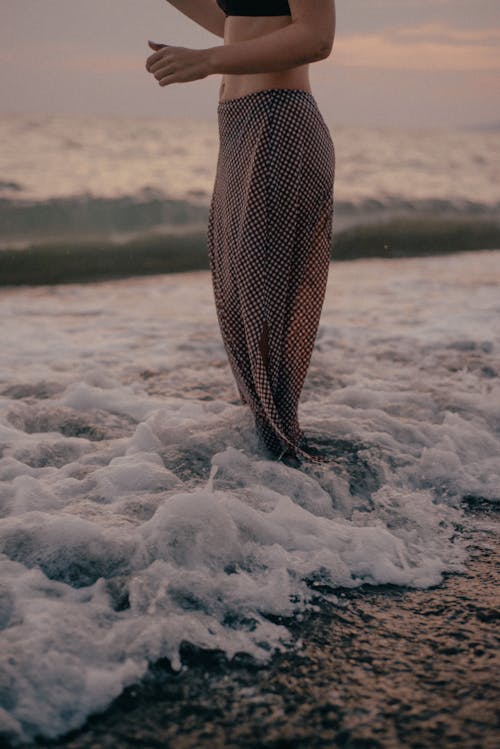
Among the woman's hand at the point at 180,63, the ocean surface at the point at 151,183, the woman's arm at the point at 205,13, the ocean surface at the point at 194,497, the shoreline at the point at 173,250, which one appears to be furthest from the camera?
the ocean surface at the point at 151,183

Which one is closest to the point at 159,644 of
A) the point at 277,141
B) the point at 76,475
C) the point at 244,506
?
the point at 244,506

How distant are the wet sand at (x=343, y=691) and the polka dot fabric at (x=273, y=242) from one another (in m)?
0.96

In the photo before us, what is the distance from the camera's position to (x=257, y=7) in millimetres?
2600

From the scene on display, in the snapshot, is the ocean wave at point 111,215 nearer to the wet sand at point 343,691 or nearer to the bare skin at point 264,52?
the bare skin at point 264,52

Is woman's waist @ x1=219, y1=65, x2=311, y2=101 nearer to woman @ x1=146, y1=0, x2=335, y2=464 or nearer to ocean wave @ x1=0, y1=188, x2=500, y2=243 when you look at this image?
woman @ x1=146, y1=0, x2=335, y2=464

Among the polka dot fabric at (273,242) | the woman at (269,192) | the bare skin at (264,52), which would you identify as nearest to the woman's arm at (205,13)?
the woman at (269,192)

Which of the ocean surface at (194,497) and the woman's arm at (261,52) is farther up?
the woman's arm at (261,52)

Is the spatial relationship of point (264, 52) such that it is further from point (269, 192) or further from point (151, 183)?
point (151, 183)

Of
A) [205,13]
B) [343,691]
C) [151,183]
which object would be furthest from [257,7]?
[151,183]

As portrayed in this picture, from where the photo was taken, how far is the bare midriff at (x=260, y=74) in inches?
103

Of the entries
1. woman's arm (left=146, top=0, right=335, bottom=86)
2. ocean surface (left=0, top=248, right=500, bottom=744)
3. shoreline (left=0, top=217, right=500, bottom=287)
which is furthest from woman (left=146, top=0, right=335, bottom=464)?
shoreline (left=0, top=217, right=500, bottom=287)

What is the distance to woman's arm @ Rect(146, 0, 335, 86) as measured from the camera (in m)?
2.40

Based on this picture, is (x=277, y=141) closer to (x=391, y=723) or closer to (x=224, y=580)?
(x=224, y=580)

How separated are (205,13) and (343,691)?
8.09ft
